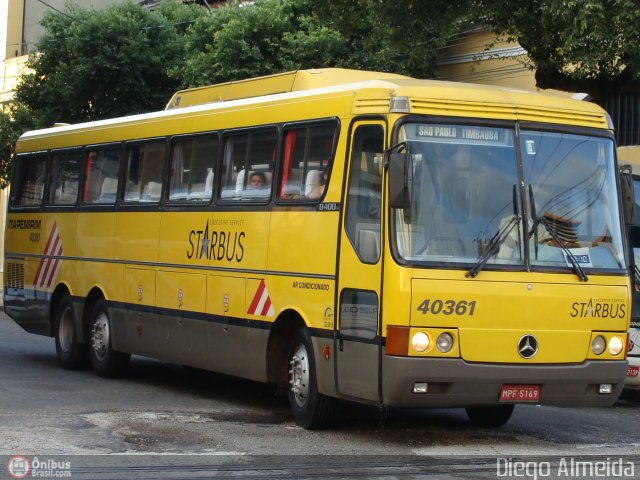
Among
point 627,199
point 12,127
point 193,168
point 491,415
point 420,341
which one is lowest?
point 491,415

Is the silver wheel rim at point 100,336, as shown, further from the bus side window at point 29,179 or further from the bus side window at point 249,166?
the bus side window at point 249,166

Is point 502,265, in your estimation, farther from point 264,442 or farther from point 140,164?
point 140,164

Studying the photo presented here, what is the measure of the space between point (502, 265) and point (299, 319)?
221cm

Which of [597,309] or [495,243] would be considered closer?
[495,243]

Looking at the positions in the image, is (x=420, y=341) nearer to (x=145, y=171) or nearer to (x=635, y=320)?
(x=145, y=171)

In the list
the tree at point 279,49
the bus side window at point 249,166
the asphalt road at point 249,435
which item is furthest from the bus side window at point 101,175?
the tree at point 279,49

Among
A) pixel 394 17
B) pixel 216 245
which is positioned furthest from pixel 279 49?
pixel 216 245

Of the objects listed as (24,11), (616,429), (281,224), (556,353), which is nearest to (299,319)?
(281,224)

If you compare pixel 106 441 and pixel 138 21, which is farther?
pixel 138 21

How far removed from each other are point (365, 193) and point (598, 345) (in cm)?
238

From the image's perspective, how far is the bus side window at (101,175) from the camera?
15258mm

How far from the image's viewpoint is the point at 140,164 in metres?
14.6

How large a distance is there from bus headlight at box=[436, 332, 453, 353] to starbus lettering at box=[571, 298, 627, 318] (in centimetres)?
116

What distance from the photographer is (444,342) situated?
9641mm
